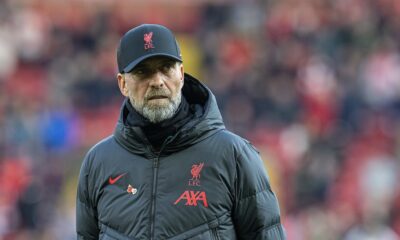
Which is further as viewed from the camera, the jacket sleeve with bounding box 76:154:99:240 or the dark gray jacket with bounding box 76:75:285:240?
the jacket sleeve with bounding box 76:154:99:240

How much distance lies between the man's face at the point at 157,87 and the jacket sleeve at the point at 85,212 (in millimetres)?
374

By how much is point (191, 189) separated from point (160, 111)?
306 millimetres

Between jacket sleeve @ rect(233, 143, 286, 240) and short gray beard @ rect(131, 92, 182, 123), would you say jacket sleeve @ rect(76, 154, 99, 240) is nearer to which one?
short gray beard @ rect(131, 92, 182, 123)

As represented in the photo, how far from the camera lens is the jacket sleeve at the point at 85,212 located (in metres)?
4.48

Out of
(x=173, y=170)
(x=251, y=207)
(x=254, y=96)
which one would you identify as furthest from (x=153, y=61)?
(x=254, y=96)

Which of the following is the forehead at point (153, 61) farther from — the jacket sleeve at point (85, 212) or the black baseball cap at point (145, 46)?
the jacket sleeve at point (85, 212)

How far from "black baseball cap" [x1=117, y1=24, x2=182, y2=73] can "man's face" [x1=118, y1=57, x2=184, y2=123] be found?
3cm

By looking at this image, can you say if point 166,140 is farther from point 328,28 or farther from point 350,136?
point 328,28

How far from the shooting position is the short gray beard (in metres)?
4.25

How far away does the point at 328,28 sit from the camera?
18.0 metres

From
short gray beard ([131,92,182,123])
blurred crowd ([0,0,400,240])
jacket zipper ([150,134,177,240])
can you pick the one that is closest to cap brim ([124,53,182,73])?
short gray beard ([131,92,182,123])

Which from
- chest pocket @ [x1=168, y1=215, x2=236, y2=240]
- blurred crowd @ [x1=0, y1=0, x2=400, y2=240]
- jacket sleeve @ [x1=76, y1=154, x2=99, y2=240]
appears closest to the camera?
chest pocket @ [x1=168, y1=215, x2=236, y2=240]

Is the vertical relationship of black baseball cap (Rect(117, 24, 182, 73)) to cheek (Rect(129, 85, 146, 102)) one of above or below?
above

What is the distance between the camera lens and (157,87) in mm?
4258
